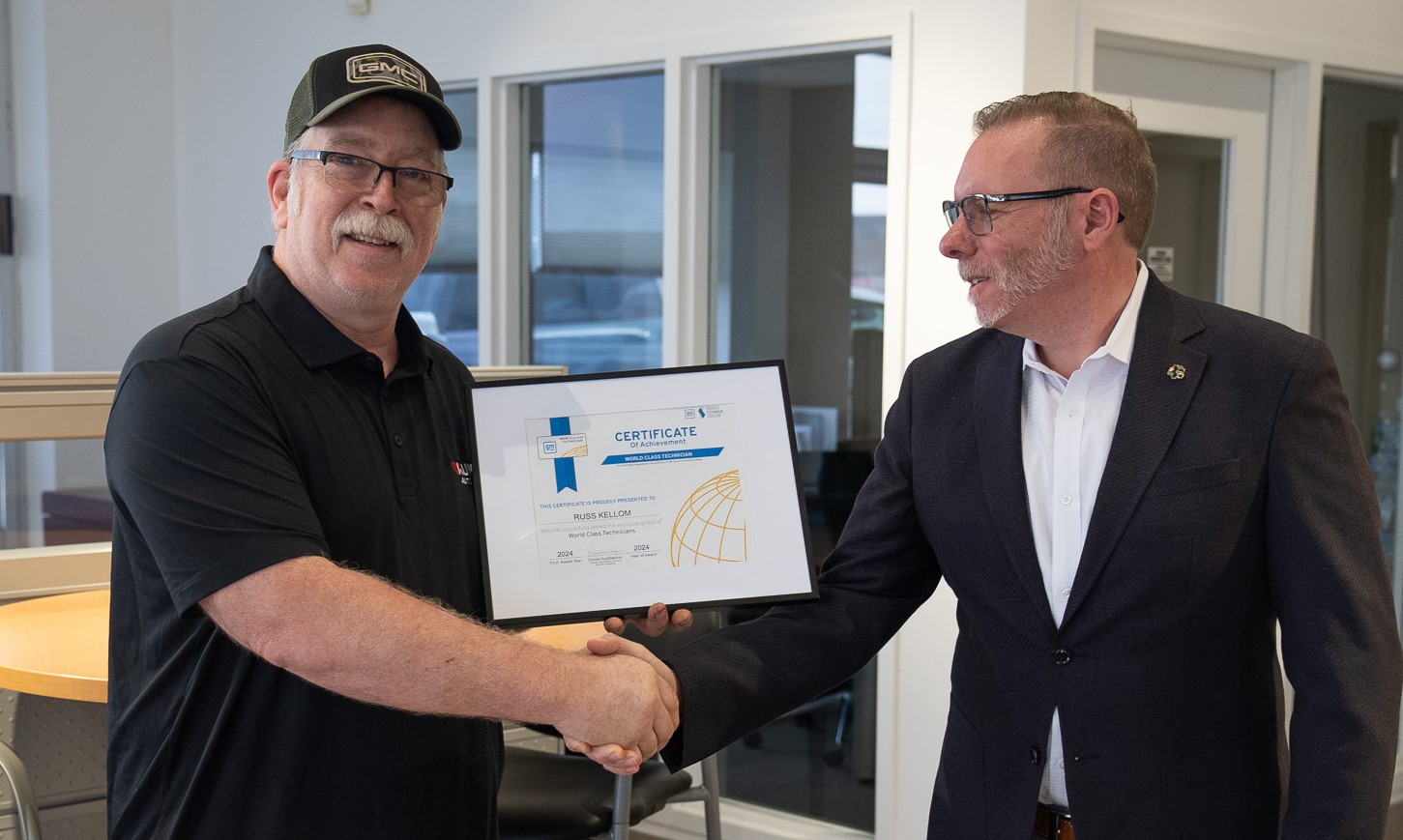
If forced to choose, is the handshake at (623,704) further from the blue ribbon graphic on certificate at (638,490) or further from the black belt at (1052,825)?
the black belt at (1052,825)

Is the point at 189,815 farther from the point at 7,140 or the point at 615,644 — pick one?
the point at 7,140

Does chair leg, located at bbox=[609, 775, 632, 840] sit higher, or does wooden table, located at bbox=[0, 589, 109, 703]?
wooden table, located at bbox=[0, 589, 109, 703]

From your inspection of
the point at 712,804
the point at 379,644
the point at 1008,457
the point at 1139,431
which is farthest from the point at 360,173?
the point at 712,804

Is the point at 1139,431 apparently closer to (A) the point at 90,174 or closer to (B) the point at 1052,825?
(B) the point at 1052,825

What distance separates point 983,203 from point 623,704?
902 mm

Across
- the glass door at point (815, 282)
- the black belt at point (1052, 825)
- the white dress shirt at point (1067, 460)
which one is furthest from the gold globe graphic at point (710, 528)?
the glass door at point (815, 282)

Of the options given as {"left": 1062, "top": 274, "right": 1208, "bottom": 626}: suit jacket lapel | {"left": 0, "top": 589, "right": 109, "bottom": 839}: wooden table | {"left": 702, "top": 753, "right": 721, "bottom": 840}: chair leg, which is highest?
{"left": 1062, "top": 274, "right": 1208, "bottom": 626}: suit jacket lapel

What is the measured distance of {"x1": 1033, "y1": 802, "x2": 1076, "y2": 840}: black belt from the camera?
5.99ft

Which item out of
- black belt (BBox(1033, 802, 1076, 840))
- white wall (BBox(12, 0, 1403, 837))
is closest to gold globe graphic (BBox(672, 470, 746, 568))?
black belt (BBox(1033, 802, 1076, 840))

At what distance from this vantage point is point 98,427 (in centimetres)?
288

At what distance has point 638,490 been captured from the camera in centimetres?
208

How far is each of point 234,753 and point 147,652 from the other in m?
0.17

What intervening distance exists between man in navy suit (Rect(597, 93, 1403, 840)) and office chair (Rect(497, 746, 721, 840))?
967mm

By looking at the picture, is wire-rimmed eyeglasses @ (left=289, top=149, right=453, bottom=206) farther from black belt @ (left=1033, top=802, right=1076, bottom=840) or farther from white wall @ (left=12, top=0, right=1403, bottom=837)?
white wall @ (left=12, top=0, right=1403, bottom=837)
